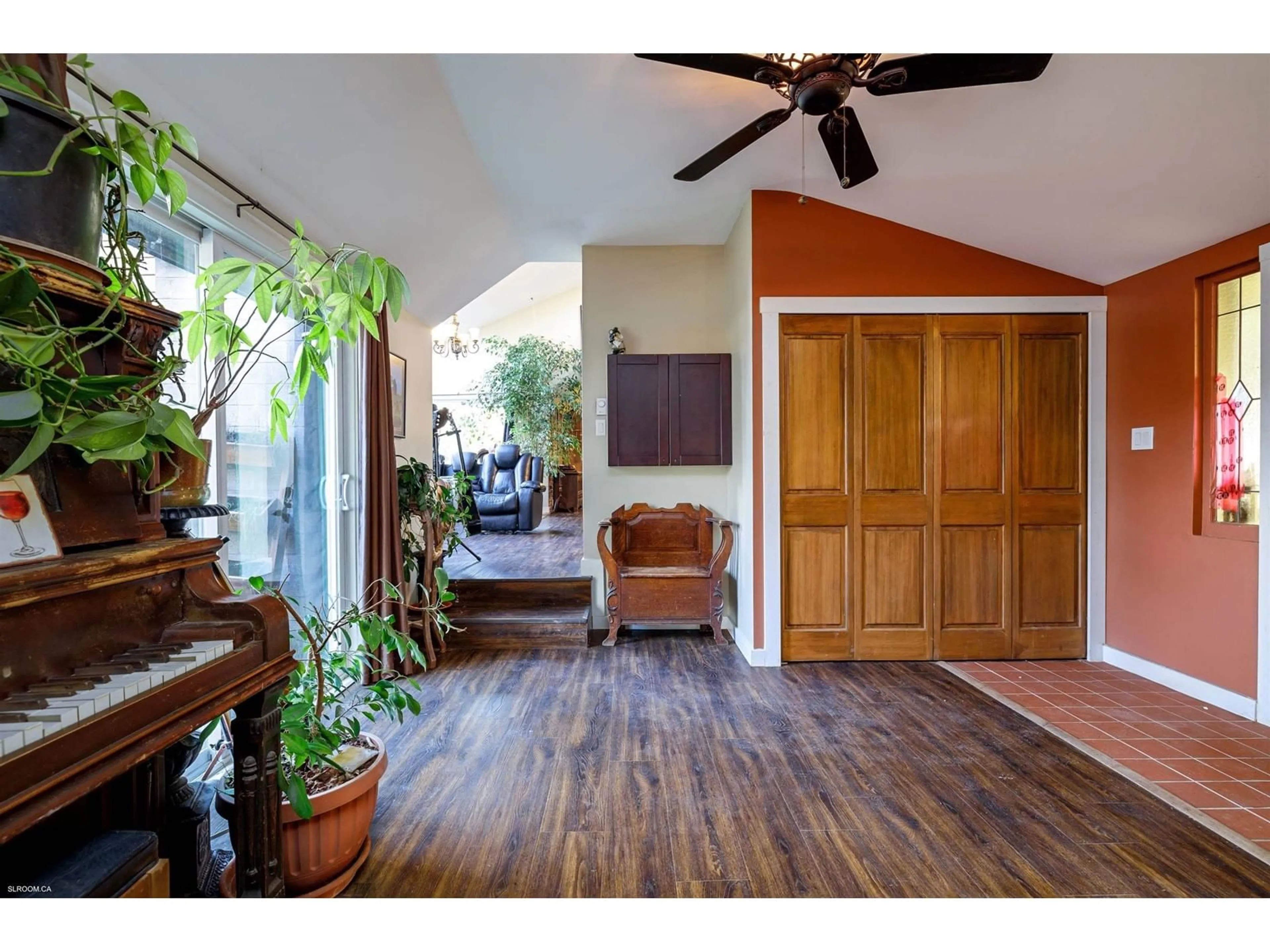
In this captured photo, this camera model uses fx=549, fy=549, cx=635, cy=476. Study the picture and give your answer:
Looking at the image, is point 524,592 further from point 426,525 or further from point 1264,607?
point 1264,607

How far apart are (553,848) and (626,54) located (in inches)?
117

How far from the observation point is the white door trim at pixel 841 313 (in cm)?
334

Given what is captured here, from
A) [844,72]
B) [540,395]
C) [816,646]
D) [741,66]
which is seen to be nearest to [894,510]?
[816,646]

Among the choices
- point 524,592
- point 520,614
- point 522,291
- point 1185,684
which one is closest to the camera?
point 1185,684

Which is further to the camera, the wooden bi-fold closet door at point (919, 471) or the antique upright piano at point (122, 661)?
the wooden bi-fold closet door at point (919, 471)

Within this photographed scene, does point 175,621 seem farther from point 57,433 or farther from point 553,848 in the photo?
point 553,848

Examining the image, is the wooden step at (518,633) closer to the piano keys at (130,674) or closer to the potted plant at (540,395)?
the piano keys at (130,674)

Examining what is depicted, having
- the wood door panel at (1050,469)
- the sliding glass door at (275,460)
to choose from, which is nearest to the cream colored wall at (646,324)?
the sliding glass door at (275,460)

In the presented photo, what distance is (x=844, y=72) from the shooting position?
1798mm

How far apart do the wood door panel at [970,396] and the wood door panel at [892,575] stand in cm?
41

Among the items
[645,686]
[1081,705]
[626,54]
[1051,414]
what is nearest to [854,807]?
[645,686]

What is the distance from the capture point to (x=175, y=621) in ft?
3.66

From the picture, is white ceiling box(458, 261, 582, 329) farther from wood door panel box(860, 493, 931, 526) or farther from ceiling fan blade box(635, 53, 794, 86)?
ceiling fan blade box(635, 53, 794, 86)

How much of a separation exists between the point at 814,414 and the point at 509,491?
4.63 metres
